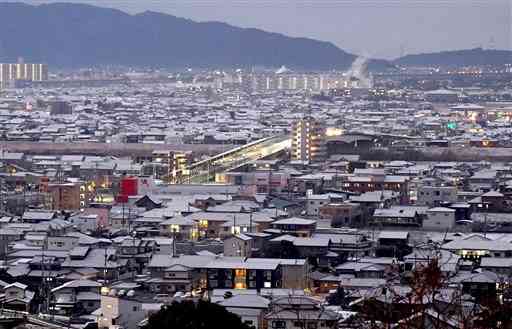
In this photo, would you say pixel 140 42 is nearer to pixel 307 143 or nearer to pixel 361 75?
pixel 361 75

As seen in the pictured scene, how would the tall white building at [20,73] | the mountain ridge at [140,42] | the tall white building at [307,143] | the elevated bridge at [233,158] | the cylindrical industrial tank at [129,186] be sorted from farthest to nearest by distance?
the mountain ridge at [140,42]
the tall white building at [20,73]
the tall white building at [307,143]
the elevated bridge at [233,158]
the cylindrical industrial tank at [129,186]

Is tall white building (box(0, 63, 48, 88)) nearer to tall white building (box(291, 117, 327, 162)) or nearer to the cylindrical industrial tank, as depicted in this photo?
tall white building (box(291, 117, 327, 162))

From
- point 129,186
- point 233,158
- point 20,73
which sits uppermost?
point 129,186

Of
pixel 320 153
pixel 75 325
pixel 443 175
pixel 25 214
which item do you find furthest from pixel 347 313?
pixel 320 153

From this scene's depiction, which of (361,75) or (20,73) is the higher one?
(361,75)

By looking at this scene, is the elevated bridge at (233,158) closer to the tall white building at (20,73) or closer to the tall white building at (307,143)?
the tall white building at (307,143)

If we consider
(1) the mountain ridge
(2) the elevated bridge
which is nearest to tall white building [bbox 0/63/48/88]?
(1) the mountain ridge

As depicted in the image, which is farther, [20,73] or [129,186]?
[20,73]

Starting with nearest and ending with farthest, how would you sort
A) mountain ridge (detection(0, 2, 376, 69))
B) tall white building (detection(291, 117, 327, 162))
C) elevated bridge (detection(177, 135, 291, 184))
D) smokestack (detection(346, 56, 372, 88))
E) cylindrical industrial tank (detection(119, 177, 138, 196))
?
cylindrical industrial tank (detection(119, 177, 138, 196)), elevated bridge (detection(177, 135, 291, 184)), tall white building (detection(291, 117, 327, 162)), smokestack (detection(346, 56, 372, 88)), mountain ridge (detection(0, 2, 376, 69))

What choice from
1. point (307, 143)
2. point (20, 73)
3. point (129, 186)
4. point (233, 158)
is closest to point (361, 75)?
point (20, 73)

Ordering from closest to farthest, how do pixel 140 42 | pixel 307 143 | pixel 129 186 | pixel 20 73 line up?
pixel 129 186
pixel 307 143
pixel 20 73
pixel 140 42

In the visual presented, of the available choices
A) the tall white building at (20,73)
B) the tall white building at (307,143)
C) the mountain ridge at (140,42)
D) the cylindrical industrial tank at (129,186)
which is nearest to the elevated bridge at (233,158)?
the tall white building at (307,143)

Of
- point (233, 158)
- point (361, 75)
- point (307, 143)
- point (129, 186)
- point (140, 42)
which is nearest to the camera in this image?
point (129, 186)
